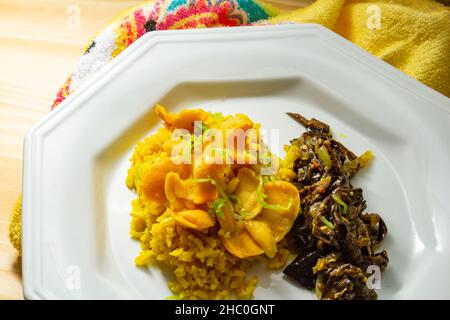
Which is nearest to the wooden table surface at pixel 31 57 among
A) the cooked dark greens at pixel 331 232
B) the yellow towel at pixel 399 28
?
the yellow towel at pixel 399 28

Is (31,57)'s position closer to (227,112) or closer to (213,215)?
(227,112)

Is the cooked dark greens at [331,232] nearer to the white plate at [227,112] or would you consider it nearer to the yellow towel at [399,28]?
the white plate at [227,112]

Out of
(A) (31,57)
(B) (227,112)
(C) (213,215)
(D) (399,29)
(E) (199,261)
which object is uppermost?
(A) (31,57)

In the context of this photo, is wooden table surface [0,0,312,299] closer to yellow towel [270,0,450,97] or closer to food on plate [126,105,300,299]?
yellow towel [270,0,450,97]

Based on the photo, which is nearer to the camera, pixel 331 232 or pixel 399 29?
pixel 331 232

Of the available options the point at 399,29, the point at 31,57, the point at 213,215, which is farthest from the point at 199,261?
the point at 31,57

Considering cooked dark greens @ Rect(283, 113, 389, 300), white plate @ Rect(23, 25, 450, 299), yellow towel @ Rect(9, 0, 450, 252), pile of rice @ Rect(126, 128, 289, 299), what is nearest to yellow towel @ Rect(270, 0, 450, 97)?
yellow towel @ Rect(9, 0, 450, 252)
